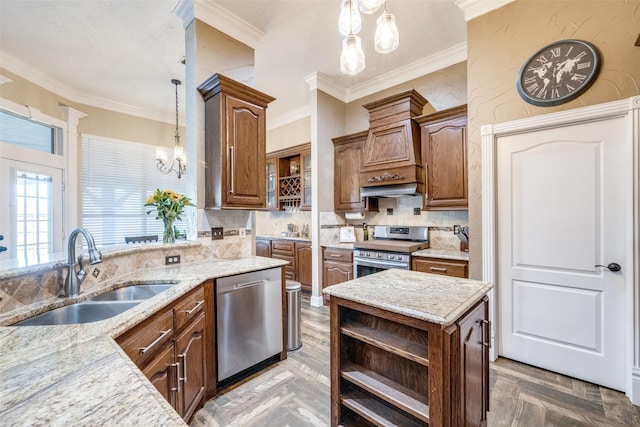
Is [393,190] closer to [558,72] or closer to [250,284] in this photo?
[558,72]

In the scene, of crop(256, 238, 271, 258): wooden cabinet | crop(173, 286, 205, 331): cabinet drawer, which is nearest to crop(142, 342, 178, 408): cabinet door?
crop(173, 286, 205, 331): cabinet drawer

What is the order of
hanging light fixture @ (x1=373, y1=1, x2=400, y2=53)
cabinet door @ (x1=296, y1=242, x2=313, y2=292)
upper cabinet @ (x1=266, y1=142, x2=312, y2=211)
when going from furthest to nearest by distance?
upper cabinet @ (x1=266, y1=142, x2=312, y2=211)
cabinet door @ (x1=296, y1=242, x2=313, y2=292)
hanging light fixture @ (x1=373, y1=1, x2=400, y2=53)

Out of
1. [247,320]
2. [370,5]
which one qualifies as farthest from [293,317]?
[370,5]

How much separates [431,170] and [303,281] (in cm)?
254

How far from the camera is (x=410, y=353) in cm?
126

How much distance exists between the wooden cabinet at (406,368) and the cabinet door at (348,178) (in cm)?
258

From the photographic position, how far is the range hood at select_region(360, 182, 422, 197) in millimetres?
3340

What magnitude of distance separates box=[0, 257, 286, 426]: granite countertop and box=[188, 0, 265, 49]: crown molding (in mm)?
2703

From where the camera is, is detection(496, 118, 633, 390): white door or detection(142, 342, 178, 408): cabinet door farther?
detection(496, 118, 633, 390): white door

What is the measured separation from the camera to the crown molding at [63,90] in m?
3.32

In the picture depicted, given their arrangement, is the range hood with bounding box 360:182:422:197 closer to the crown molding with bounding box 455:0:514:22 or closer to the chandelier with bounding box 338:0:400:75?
the crown molding with bounding box 455:0:514:22

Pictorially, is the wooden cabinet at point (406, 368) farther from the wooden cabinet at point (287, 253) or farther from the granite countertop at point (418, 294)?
the wooden cabinet at point (287, 253)

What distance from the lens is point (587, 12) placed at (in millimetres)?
2059

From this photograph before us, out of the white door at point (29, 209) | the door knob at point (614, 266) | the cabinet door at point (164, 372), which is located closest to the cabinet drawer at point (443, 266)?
the door knob at point (614, 266)
